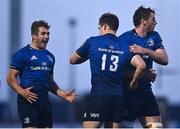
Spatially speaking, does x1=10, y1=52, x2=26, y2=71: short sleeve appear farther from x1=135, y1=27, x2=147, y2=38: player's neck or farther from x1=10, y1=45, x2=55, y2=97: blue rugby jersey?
x1=135, y1=27, x2=147, y2=38: player's neck

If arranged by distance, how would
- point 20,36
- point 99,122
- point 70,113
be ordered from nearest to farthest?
point 99,122 < point 20,36 < point 70,113

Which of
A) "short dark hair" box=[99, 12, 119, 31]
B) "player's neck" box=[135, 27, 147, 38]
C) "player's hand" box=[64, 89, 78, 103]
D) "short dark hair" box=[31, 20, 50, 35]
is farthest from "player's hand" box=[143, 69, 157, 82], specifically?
"short dark hair" box=[31, 20, 50, 35]

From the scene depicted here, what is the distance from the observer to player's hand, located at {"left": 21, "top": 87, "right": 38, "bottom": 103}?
35.9ft

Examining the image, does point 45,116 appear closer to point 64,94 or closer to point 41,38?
point 64,94

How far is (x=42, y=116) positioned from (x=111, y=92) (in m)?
1.08

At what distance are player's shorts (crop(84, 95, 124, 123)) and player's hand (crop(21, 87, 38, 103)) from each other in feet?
2.48

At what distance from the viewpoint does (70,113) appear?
150ft

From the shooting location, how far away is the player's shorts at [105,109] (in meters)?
10.8

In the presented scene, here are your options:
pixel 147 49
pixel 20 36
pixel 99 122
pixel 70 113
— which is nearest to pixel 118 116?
pixel 99 122

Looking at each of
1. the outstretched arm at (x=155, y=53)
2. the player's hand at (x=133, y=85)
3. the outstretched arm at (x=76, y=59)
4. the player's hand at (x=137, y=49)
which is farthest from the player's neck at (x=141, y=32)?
the outstretched arm at (x=76, y=59)

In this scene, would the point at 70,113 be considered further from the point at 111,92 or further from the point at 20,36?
the point at 111,92

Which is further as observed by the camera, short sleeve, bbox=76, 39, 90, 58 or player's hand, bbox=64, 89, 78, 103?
player's hand, bbox=64, 89, 78, 103

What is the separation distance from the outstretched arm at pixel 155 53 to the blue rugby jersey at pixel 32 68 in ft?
4.05

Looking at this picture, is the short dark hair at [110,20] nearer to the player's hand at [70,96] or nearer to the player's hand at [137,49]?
the player's hand at [137,49]
